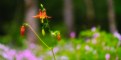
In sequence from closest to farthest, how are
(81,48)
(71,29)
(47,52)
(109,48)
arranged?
(109,48), (81,48), (47,52), (71,29)

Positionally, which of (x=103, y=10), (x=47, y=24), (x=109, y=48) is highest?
(x=103, y=10)

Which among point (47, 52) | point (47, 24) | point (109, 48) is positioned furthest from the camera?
point (47, 52)

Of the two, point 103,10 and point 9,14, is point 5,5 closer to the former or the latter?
point 9,14

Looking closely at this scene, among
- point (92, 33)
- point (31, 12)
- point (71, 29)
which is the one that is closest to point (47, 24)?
point (92, 33)

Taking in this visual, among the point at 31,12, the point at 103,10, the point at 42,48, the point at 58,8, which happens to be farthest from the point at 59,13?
the point at 42,48

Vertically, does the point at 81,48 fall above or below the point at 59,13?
below

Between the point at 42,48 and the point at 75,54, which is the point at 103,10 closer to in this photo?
the point at 42,48

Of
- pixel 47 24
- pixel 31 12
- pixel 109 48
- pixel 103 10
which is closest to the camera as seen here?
pixel 47 24

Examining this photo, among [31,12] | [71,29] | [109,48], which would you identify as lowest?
[109,48]

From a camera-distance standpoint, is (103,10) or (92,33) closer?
(92,33)
